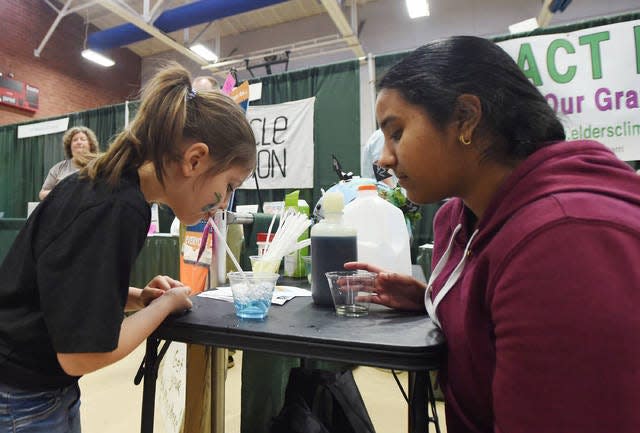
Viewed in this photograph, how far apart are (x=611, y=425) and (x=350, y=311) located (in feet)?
1.36

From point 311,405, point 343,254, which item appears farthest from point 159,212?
point 343,254

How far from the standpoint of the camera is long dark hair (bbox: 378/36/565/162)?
557 millimetres

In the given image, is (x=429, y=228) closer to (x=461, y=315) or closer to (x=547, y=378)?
(x=461, y=315)

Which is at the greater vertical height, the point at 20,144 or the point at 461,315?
the point at 20,144

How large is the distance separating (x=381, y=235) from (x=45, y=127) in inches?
204

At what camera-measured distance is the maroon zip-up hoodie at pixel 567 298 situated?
0.35m

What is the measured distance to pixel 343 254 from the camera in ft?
2.51

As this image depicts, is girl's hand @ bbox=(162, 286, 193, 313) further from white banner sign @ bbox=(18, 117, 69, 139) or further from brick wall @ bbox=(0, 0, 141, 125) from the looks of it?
brick wall @ bbox=(0, 0, 141, 125)

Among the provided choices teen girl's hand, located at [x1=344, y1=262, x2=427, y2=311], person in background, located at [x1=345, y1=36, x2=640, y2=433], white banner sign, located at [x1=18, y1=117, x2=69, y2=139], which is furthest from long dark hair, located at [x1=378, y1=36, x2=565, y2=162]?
white banner sign, located at [x1=18, y1=117, x2=69, y2=139]

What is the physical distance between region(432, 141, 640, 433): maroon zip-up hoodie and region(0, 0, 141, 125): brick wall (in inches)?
240

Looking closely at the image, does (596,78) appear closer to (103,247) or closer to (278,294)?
(278,294)

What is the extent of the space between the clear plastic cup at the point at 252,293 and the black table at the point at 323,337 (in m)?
0.02

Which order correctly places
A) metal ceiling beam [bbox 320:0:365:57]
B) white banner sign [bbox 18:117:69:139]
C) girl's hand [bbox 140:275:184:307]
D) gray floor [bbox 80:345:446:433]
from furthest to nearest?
white banner sign [bbox 18:117:69:139] → metal ceiling beam [bbox 320:0:365:57] → gray floor [bbox 80:345:446:433] → girl's hand [bbox 140:275:184:307]

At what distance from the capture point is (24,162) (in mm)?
4820
